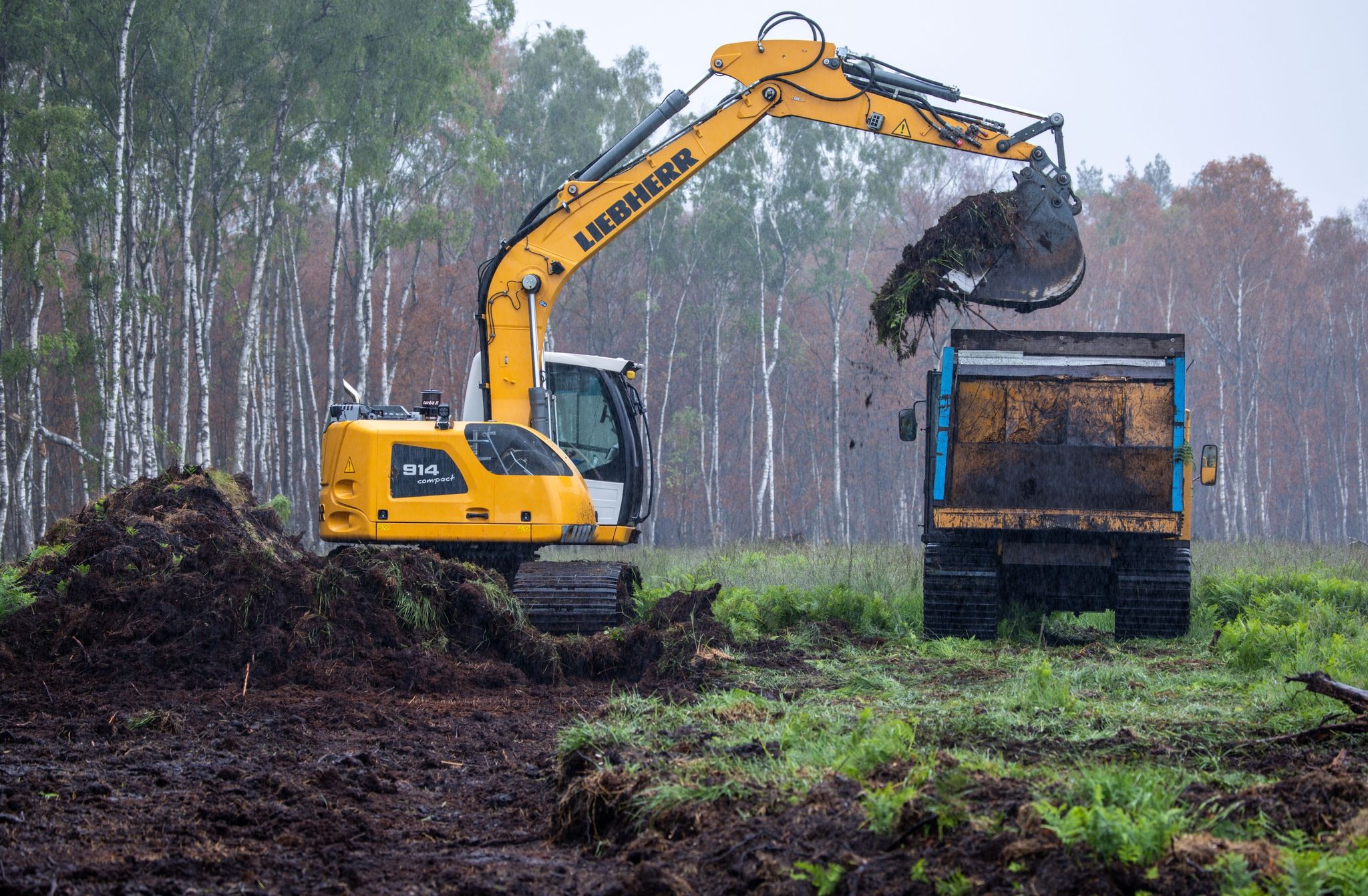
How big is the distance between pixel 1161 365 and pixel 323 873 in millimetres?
8048

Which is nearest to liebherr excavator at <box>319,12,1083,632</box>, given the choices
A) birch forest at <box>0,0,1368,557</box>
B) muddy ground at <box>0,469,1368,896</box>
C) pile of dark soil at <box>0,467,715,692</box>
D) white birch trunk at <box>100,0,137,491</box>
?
pile of dark soil at <box>0,467,715,692</box>

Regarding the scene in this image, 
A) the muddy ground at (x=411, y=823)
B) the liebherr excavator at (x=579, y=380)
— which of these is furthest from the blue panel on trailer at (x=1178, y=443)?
the muddy ground at (x=411, y=823)

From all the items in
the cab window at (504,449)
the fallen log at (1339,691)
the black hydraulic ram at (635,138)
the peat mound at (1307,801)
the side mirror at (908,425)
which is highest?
the black hydraulic ram at (635,138)

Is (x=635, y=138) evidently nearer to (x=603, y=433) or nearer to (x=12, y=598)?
(x=603, y=433)

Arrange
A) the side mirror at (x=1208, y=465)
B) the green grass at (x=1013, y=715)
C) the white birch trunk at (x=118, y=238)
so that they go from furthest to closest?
1. the white birch trunk at (x=118, y=238)
2. the side mirror at (x=1208, y=465)
3. the green grass at (x=1013, y=715)

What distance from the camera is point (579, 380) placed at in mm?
12078

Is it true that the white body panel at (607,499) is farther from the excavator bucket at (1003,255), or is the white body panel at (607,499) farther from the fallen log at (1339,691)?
the fallen log at (1339,691)

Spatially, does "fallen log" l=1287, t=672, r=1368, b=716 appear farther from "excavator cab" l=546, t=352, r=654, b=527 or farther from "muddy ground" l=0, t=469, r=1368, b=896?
"excavator cab" l=546, t=352, r=654, b=527

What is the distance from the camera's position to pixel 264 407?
28141 millimetres

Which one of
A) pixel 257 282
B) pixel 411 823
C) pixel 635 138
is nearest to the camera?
pixel 411 823

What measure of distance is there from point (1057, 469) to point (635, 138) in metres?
4.68

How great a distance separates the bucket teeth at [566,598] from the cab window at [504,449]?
2.74 ft

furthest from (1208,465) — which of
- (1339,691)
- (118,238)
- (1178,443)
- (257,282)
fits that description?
(257,282)

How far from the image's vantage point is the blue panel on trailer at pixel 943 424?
33.8 feet
